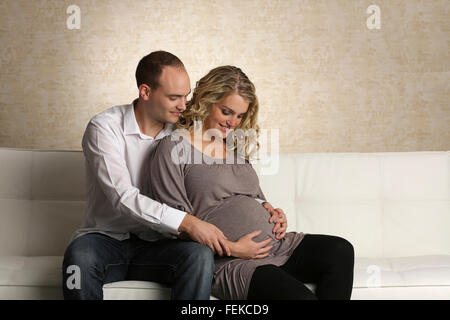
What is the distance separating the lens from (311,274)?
1.66m

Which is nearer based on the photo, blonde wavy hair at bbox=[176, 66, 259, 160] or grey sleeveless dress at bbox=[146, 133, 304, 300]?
grey sleeveless dress at bbox=[146, 133, 304, 300]

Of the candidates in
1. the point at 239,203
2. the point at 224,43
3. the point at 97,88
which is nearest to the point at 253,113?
the point at 239,203

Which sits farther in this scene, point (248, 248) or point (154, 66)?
point (154, 66)

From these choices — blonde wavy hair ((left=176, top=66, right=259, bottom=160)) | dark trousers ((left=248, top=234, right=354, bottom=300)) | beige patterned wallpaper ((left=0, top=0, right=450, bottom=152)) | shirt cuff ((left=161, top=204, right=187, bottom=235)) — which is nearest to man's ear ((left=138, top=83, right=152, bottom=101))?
blonde wavy hair ((left=176, top=66, right=259, bottom=160))

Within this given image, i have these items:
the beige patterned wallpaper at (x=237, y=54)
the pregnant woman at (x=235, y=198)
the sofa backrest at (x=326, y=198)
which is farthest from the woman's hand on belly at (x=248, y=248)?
the beige patterned wallpaper at (x=237, y=54)

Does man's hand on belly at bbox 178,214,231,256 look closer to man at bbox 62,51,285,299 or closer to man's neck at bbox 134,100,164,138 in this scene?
man at bbox 62,51,285,299

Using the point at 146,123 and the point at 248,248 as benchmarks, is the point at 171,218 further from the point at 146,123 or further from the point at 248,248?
the point at 146,123

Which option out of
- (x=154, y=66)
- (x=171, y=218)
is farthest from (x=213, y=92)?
(x=171, y=218)

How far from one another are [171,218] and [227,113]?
0.45 meters

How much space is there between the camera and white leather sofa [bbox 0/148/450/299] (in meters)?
2.17

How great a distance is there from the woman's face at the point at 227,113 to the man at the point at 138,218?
0.36 feet

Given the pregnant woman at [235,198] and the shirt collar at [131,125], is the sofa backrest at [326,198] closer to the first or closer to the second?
the pregnant woman at [235,198]

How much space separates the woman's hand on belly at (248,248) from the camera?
1608 millimetres

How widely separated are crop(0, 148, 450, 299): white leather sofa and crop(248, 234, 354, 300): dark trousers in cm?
47
